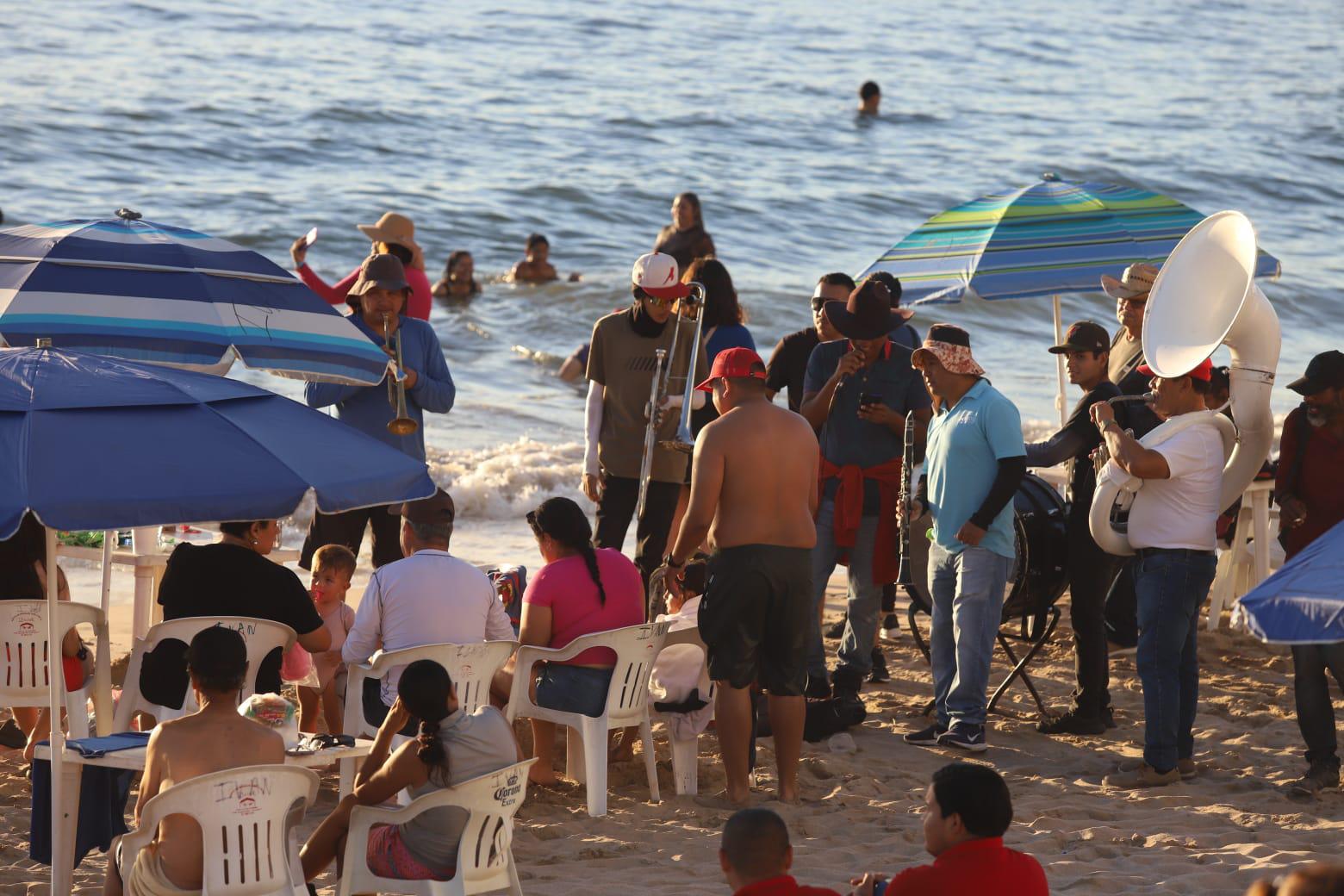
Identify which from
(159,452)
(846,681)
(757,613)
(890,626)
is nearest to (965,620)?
(846,681)

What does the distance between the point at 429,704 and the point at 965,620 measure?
8.65 feet

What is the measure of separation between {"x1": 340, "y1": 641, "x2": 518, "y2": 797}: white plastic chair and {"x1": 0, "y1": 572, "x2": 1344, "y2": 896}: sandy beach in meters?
0.35

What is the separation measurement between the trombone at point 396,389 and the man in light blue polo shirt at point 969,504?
2142mm

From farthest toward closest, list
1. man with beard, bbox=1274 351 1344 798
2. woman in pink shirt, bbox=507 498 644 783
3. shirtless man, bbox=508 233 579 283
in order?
shirtless man, bbox=508 233 579 283, man with beard, bbox=1274 351 1344 798, woman in pink shirt, bbox=507 498 644 783

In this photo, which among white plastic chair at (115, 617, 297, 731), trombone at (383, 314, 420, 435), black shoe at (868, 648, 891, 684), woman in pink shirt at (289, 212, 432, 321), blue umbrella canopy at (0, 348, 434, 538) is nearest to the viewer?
blue umbrella canopy at (0, 348, 434, 538)

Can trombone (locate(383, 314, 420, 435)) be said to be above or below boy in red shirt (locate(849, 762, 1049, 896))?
above

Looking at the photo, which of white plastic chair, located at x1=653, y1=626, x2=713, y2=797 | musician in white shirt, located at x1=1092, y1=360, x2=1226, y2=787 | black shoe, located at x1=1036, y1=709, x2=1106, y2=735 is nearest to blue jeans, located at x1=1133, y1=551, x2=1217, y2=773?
musician in white shirt, located at x1=1092, y1=360, x2=1226, y2=787

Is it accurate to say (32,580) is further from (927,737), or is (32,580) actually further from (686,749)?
(927,737)

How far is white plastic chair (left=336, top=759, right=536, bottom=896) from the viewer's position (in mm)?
3861

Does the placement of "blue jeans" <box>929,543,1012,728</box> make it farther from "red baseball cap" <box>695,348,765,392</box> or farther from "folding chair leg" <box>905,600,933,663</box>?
"red baseball cap" <box>695,348,765,392</box>

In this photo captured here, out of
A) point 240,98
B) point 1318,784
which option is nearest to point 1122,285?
point 1318,784

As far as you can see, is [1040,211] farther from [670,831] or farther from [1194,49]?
[1194,49]

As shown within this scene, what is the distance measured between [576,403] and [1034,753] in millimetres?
9683

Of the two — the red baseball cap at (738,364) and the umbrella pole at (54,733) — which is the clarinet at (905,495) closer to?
the red baseball cap at (738,364)
